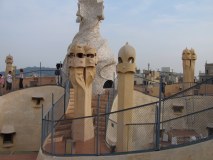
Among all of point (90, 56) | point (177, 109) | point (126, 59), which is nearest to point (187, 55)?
point (177, 109)

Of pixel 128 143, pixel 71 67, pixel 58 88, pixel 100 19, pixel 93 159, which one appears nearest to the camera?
pixel 93 159

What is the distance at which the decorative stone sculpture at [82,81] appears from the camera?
13.4 meters

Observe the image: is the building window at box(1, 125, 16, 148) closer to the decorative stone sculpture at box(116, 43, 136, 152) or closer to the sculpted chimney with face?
the decorative stone sculpture at box(116, 43, 136, 152)

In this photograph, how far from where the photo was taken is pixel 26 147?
18891mm

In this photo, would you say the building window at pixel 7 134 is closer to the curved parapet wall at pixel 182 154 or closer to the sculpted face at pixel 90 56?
the sculpted face at pixel 90 56

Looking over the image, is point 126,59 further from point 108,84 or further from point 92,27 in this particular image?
point 92,27

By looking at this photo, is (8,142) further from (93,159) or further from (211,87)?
(211,87)

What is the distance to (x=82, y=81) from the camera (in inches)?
537

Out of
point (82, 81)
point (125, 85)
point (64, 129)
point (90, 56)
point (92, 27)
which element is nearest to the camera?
point (125, 85)

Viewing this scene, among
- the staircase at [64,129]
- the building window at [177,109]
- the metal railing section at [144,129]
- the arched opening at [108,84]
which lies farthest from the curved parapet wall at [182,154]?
the arched opening at [108,84]

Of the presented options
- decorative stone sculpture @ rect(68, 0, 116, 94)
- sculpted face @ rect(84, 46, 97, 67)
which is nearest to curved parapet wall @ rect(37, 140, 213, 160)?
sculpted face @ rect(84, 46, 97, 67)

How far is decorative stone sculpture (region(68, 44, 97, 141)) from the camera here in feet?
44.0

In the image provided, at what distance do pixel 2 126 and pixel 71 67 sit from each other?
26.1 feet

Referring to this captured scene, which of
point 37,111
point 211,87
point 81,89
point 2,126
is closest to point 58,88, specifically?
point 37,111
